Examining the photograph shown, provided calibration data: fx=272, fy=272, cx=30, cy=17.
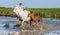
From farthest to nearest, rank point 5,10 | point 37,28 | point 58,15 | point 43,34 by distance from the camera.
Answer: point 5,10, point 58,15, point 37,28, point 43,34

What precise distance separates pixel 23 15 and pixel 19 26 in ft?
1.79

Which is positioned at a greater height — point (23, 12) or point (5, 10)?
point (23, 12)

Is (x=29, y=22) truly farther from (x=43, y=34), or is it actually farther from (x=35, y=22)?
(x=43, y=34)

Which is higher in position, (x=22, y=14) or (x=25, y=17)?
(x=22, y=14)

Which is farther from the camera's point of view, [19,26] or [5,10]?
[5,10]

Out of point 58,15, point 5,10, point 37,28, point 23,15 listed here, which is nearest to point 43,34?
point 37,28

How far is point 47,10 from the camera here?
22141 mm

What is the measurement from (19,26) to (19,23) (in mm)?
136

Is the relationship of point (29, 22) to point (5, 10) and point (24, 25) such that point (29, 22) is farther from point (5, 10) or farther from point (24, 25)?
point (5, 10)

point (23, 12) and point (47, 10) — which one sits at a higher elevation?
point (23, 12)

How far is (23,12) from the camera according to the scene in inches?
472

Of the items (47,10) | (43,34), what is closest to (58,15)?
(47,10)

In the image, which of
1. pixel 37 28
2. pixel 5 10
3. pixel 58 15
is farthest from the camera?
pixel 5 10

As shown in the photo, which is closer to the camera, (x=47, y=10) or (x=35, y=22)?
(x=35, y=22)
